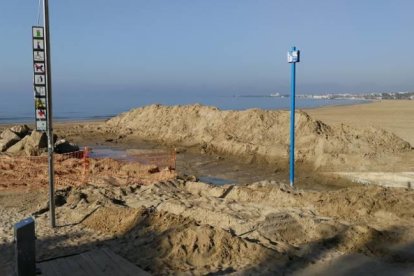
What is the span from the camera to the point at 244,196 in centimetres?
1213

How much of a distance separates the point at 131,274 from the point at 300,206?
209 inches

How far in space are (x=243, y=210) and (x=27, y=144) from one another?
1396 cm

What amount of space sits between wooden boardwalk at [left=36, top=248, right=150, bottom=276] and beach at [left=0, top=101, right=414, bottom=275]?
343 mm

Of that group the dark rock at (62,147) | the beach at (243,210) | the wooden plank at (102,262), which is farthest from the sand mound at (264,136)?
the wooden plank at (102,262)

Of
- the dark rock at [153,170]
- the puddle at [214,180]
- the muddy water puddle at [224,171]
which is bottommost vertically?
the puddle at [214,180]

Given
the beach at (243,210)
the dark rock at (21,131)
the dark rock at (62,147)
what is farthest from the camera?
the dark rock at (21,131)

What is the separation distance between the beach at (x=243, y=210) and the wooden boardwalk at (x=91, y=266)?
13.5 inches

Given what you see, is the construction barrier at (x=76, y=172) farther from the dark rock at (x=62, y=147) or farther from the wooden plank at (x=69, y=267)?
the wooden plank at (x=69, y=267)

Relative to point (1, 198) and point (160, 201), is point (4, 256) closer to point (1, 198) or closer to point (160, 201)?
point (160, 201)

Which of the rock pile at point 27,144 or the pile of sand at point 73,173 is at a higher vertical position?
the rock pile at point 27,144

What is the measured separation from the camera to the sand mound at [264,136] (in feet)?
62.8

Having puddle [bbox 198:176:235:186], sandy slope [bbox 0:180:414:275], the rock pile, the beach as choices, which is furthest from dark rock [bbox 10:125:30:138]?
sandy slope [bbox 0:180:414:275]

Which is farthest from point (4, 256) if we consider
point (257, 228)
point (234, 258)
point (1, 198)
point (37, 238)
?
point (1, 198)

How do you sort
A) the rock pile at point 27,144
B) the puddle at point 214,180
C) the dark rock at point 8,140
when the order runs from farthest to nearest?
the dark rock at point 8,140 < the rock pile at point 27,144 < the puddle at point 214,180
